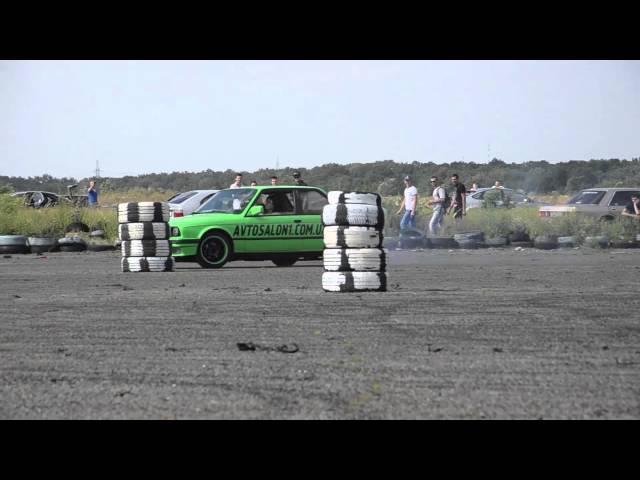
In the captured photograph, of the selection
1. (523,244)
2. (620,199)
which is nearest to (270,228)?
(523,244)

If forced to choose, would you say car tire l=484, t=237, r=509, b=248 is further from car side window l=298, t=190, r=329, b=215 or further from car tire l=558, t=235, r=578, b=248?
car side window l=298, t=190, r=329, b=215

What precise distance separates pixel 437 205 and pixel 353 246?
14.3 m

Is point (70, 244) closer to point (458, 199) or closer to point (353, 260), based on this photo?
point (458, 199)

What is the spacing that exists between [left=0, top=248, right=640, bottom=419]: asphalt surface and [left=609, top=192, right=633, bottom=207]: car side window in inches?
604

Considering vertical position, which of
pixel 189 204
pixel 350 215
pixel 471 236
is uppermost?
pixel 350 215

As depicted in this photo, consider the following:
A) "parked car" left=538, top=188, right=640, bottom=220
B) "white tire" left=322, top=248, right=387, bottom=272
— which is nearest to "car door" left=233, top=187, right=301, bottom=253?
"white tire" left=322, top=248, right=387, bottom=272

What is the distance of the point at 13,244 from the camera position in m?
25.9

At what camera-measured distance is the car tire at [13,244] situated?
25.8 metres

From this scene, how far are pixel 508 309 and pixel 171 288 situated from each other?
16.1 ft

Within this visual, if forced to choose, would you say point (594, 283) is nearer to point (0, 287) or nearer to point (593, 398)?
point (0, 287)

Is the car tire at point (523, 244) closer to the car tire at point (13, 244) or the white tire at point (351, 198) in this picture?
the car tire at point (13, 244)

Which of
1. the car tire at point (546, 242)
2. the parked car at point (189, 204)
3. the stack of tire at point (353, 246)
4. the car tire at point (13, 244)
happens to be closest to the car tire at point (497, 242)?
the car tire at point (546, 242)
